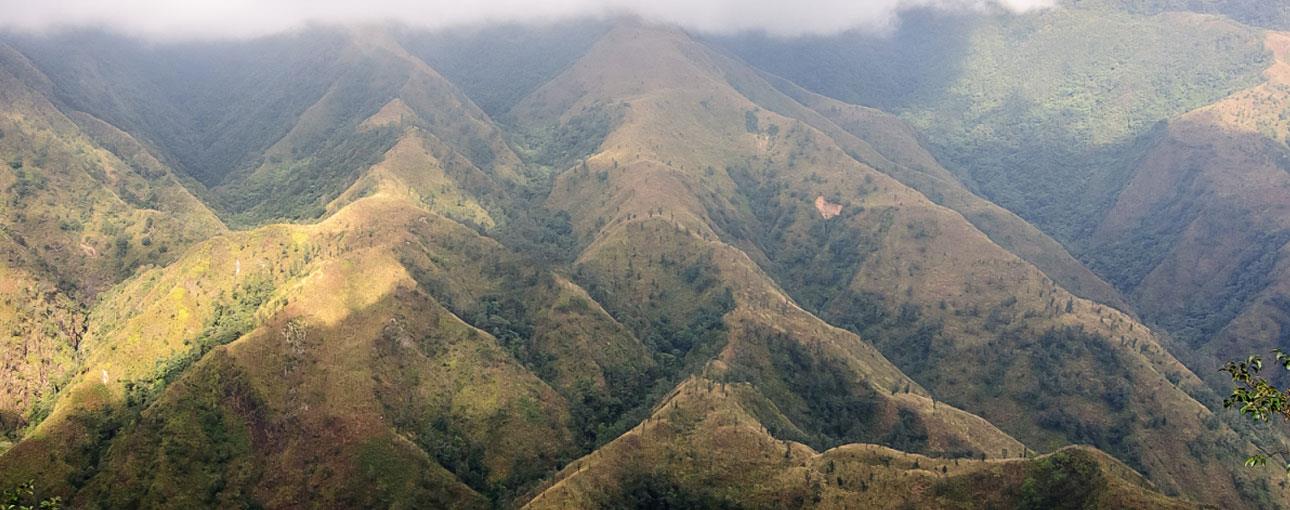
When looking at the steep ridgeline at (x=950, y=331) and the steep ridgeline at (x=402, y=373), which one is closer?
the steep ridgeline at (x=402, y=373)

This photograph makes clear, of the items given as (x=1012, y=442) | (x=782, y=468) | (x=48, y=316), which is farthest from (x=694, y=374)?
(x=48, y=316)

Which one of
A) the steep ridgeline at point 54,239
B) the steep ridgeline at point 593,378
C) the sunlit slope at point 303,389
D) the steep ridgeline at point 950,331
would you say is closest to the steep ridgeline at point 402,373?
the sunlit slope at point 303,389

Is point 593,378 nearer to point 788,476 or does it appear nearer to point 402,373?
point 402,373

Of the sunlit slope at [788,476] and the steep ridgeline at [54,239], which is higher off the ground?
the sunlit slope at [788,476]

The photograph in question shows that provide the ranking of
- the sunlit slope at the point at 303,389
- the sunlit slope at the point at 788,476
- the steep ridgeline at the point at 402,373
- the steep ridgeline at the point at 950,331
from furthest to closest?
the steep ridgeline at the point at 950,331 → the steep ridgeline at the point at 402,373 → the sunlit slope at the point at 303,389 → the sunlit slope at the point at 788,476

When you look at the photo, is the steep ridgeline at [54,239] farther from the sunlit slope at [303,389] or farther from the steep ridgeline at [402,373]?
the sunlit slope at [303,389]

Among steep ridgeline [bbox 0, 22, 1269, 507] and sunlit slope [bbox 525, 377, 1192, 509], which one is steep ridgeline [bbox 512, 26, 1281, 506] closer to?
steep ridgeline [bbox 0, 22, 1269, 507]

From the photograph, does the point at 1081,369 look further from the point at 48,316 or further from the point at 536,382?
the point at 48,316

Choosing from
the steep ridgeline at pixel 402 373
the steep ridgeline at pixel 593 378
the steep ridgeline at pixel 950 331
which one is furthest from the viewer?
the steep ridgeline at pixel 950 331

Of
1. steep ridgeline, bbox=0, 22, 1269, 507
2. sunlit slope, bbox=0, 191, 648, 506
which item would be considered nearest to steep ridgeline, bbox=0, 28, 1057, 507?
sunlit slope, bbox=0, 191, 648, 506
